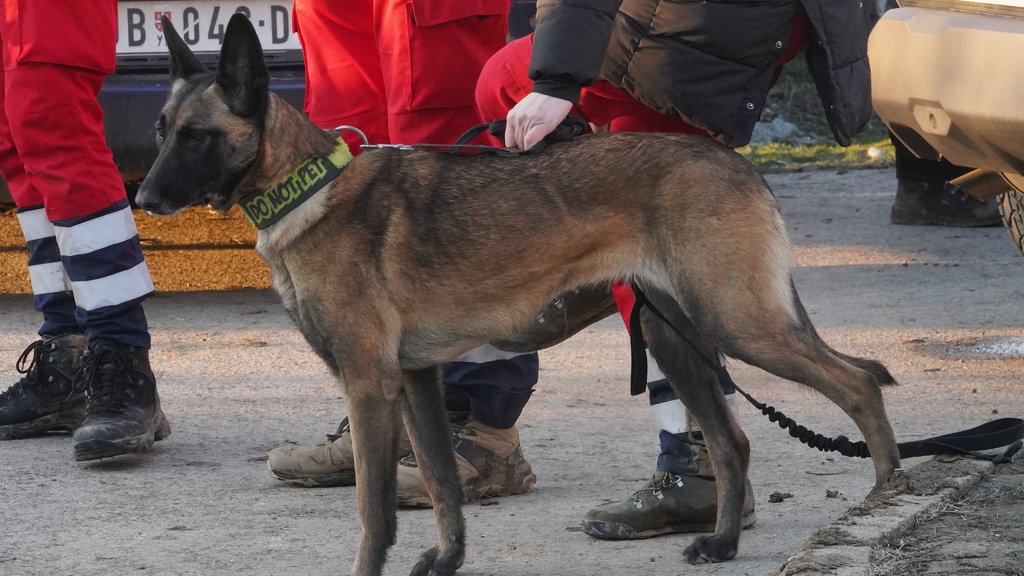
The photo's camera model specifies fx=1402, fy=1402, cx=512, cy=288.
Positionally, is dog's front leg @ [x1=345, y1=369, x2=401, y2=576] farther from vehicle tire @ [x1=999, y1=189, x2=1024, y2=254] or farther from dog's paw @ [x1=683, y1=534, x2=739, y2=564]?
vehicle tire @ [x1=999, y1=189, x2=1024, y2=254]

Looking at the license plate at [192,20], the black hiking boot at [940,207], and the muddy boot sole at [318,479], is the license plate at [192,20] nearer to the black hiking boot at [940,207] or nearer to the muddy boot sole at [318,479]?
the muddy boot sole at [318,479]

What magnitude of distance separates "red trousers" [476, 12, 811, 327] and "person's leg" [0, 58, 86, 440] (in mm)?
1794

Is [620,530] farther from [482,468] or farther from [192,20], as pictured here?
[192,20]

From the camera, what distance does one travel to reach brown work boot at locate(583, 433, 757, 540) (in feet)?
11.6

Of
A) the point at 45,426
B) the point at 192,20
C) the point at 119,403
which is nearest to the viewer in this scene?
the point at 119,403

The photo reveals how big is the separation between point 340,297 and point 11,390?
1.99 meters

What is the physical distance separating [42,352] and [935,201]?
519 centimetres

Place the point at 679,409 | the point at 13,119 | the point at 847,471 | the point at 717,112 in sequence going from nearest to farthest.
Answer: the point at 717,112 → the point at 679,409 → the point at 847,471 → the point at 13,119

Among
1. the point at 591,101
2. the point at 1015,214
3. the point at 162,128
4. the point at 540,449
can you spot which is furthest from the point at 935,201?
the point at 162,128

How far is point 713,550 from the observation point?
333 centimetres

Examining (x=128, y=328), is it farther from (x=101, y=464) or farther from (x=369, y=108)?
(x=369, y=108)

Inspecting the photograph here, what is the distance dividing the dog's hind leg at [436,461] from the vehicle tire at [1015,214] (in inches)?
95.0

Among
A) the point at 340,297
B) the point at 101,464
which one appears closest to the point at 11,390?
the point at 101,464

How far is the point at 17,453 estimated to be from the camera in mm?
4391
